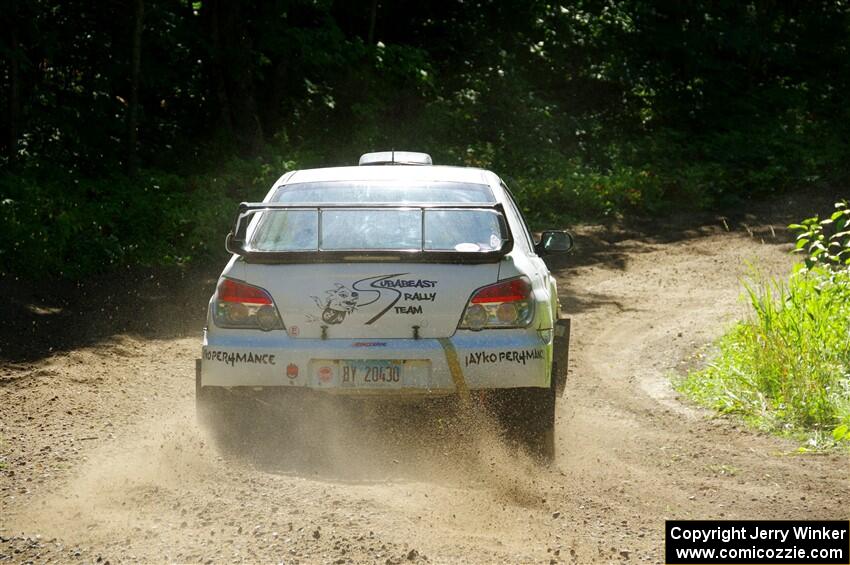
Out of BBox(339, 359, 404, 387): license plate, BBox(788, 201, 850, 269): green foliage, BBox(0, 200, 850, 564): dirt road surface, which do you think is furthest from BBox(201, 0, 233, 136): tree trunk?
BBox(339, 359, 404, 387): license plate

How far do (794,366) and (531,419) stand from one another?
2553 millimetres

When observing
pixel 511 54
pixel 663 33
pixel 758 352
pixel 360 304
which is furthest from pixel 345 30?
pixel 360 304

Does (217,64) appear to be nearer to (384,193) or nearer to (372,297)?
(384,193)

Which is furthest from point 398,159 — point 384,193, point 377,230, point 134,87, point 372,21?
point 372,21

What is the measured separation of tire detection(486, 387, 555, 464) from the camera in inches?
250

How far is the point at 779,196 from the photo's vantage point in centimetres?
2177

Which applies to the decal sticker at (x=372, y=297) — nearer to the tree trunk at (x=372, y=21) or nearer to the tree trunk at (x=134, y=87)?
the tree trunk at (x=134, y=87)

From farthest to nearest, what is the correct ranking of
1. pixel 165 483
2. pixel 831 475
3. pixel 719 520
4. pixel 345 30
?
1. pixel 345 30
2. pixel 831 475
3. pixel 165 483
4. pixel 719 520

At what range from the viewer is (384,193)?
716 cm

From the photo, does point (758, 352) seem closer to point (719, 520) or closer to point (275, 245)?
point (719, 520)

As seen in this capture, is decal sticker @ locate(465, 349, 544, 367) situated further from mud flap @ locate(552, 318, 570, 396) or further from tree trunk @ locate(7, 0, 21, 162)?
tree trunk @ locate(7, 0, 21, 162)

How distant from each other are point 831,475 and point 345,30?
1876 centimetres

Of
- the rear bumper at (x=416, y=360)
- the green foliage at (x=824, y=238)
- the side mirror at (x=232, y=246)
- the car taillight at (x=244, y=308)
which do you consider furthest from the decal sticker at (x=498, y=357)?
the green foliage at (x=824, y=238)

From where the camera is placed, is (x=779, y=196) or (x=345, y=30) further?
(x=345, y=30)
